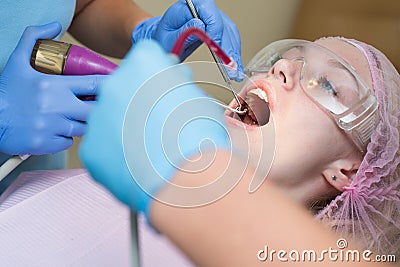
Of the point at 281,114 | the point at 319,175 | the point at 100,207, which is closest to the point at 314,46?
the point at 281,114

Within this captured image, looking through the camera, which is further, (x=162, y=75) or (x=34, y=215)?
(x=34, y=215)

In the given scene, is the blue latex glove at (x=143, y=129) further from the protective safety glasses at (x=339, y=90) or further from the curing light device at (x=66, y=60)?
the protective safety glasses at (x=339, y=90)

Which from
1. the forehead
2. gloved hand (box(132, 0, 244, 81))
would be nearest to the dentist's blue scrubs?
gloved hand (box(132, 0, 244, 81))

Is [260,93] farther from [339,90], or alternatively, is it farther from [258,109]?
[339,90]

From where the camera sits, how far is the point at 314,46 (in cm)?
121

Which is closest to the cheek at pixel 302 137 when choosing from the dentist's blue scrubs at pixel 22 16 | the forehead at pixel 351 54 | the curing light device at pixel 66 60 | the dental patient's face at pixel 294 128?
the dental patient's face at pixel 294 128

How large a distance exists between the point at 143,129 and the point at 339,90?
0.61m

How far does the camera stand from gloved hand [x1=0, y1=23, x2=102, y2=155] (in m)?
1.07

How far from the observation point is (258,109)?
3.89ft

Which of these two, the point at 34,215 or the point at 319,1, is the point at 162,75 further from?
the point at 319,1

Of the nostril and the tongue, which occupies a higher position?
the nostril

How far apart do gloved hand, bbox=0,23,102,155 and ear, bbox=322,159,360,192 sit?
535 millimetres

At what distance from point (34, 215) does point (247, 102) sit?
53 cm

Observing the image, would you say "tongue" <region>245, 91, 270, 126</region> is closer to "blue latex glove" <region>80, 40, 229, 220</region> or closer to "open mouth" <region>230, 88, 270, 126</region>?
"open mouth" <region>230, 88, 270, 126</region>
